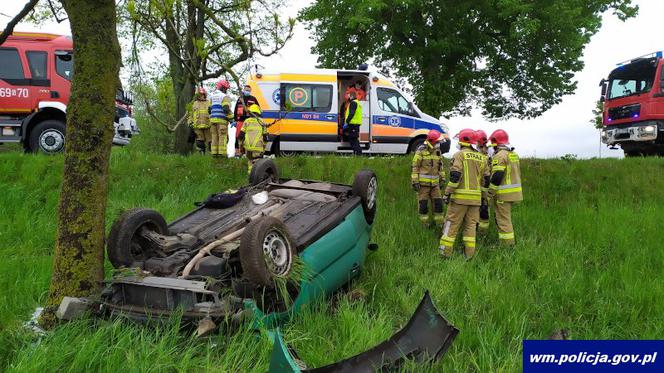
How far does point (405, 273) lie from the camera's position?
189 inches

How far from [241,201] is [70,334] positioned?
6.84 feet

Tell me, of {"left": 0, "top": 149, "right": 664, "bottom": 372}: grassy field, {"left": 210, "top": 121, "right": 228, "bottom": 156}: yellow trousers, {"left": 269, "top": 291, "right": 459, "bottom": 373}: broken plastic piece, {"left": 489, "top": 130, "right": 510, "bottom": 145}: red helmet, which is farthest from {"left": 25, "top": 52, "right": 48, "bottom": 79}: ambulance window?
{"left": 269, "top": 291, "right": 459, "bottom": 373}: broken plastic piece

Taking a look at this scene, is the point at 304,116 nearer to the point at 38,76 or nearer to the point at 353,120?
the point at 353,120

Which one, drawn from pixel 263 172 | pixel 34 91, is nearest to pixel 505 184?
pixel 263 172

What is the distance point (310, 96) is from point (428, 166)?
568 cm

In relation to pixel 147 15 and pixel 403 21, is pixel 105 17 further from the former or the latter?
pixel 403 21

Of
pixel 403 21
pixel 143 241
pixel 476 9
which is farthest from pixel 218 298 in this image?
pixel 476 9

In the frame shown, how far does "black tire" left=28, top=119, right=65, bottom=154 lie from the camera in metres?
9.44

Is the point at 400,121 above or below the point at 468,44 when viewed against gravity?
below

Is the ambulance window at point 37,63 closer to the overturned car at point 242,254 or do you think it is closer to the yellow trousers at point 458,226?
the overturned car at point 242,254

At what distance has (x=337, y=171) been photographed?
8398mm

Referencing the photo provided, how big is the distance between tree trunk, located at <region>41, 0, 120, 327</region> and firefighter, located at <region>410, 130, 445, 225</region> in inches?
183

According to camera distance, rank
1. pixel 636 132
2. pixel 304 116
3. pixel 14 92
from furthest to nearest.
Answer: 1. pixel 636 132
2. pixel 304 116
3. pixel 14 92

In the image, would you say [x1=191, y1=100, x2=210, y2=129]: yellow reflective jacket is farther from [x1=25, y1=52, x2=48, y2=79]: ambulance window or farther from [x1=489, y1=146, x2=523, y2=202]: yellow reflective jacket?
[x1=489, y1=146, x2=523, y2=202]: yellow reflective jacket
